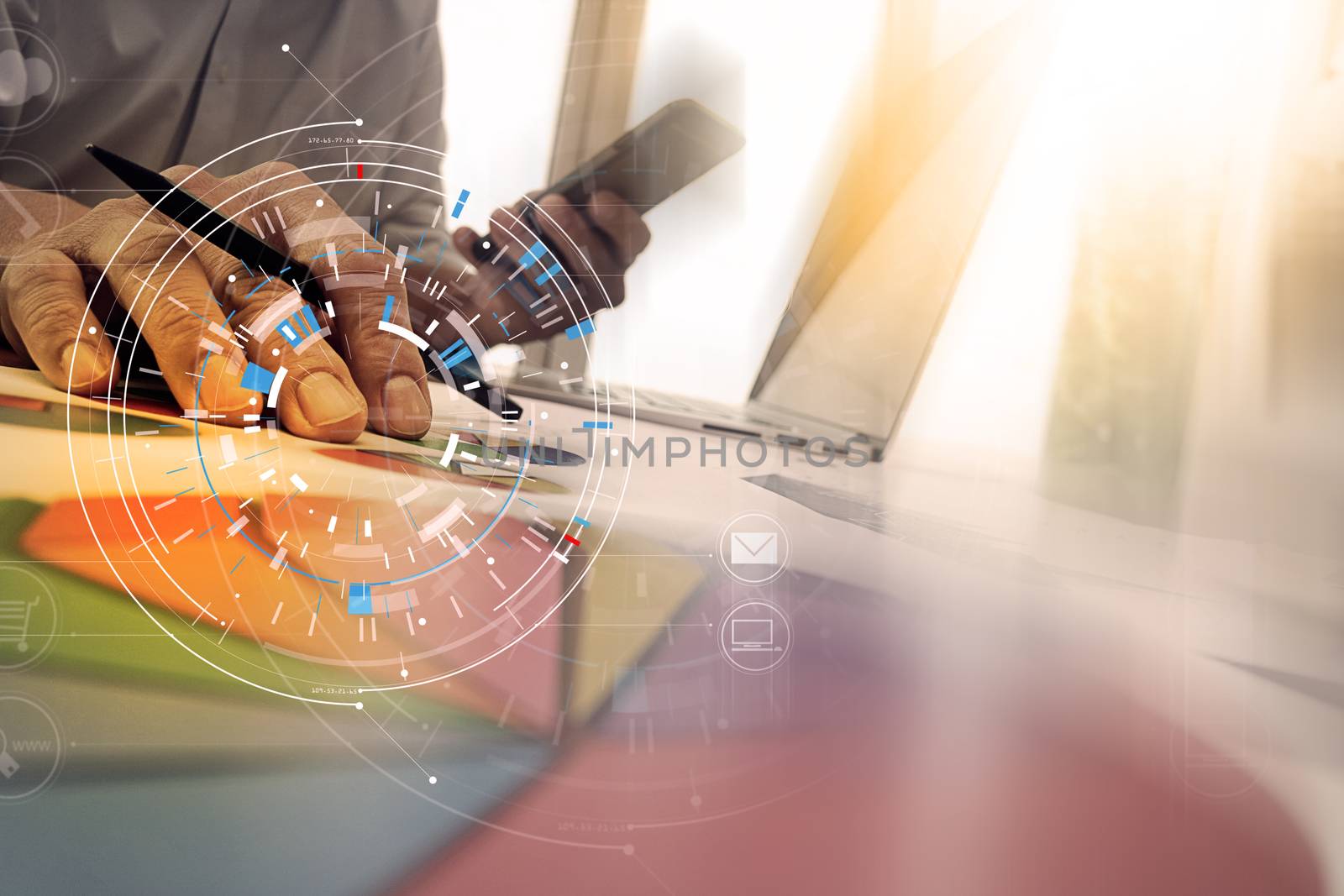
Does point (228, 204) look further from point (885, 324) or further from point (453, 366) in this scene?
point (885, 324)

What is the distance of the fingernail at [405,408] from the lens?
622 millimetres

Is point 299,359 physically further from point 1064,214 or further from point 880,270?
point 1064,214

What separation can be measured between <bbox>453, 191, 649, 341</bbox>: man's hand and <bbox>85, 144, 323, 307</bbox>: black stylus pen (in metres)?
0.11

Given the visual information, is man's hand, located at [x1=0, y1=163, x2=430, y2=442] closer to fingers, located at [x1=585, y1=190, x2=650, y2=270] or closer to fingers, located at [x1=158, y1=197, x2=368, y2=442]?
fingers, located at [x1=158, y1=197, x2=368, y2=442]

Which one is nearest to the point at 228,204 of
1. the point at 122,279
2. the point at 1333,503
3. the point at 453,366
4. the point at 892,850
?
the point at 122,279

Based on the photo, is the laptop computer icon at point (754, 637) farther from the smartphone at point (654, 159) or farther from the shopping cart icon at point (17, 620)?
the shopping cart icon at point (17, 620)

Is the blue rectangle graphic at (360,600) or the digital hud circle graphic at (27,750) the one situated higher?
the blue rectangle graphic at (360,600)

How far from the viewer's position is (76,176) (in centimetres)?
63

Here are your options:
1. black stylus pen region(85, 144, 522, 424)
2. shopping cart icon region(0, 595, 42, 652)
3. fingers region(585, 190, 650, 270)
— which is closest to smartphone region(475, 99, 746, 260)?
fingers region(585, 190, 650, 270)

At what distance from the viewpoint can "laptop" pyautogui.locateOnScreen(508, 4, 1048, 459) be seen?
0.62 meters

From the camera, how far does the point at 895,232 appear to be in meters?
0.63

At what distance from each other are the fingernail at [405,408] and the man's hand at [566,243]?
73 millimetres

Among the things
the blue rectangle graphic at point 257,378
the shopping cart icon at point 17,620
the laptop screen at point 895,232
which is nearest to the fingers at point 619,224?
the laptop screen at point 895,232

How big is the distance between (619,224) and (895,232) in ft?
0.62
